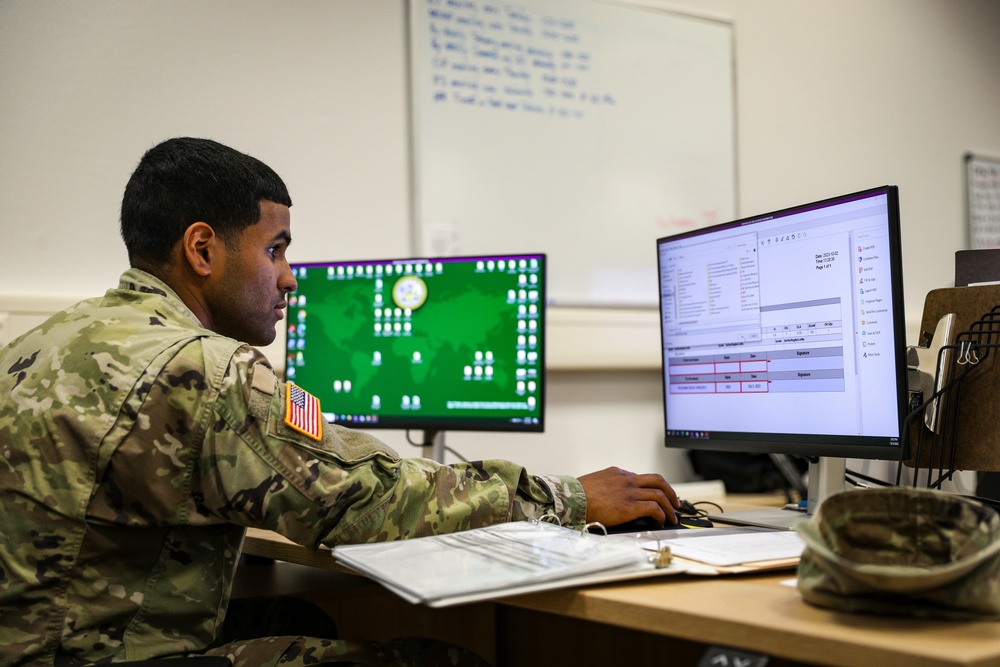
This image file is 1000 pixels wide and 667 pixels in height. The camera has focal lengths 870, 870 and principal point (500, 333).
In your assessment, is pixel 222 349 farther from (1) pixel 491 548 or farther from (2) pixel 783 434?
(2) pixel 783 434

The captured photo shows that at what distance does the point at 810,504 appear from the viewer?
A: 1.37 metres

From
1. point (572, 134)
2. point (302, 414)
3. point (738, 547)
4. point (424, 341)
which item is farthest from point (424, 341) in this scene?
point (572, 134)

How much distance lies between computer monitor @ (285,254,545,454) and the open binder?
646 mm

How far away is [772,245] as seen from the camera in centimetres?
133

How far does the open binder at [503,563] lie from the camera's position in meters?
0.82

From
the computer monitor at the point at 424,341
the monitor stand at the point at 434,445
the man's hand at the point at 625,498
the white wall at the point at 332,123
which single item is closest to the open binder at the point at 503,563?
the man's hand at the point at 625,498

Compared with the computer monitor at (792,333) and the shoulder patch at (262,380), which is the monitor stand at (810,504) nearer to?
the computer monitor at (792,333)

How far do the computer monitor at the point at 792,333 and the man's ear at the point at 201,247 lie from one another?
774 mm

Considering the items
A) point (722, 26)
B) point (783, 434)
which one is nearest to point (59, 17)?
point (783, 434)

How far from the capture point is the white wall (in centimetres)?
189

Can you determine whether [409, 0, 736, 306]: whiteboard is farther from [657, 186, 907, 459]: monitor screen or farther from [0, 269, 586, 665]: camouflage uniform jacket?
[0, 269, 586, 665]: camouflage uniform jacket

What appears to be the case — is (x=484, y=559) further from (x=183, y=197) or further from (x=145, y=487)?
(x=183, y=197)

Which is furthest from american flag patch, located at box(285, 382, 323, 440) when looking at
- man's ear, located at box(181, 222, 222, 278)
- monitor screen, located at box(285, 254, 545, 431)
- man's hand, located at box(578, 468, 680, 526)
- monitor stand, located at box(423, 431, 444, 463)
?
monitor stand, located at box(423, 431, 444, 463)

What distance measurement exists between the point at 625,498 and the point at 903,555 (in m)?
0.46
